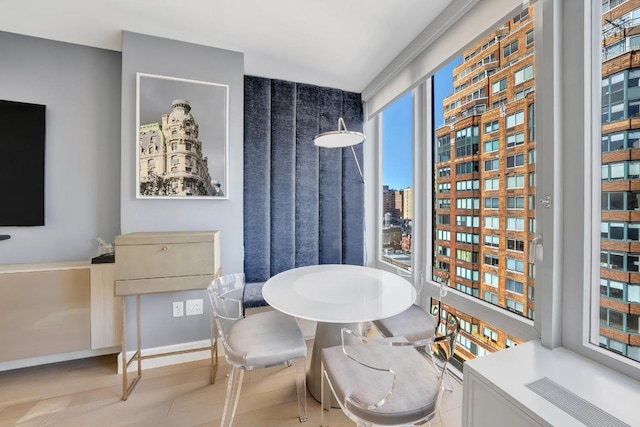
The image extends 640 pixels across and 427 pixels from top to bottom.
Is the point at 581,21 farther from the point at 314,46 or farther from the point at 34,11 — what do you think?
the point at 34,11

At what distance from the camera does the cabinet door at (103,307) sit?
198 centimetres

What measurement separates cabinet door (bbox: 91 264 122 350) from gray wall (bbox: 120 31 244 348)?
12 cm

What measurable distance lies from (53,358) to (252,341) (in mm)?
1965

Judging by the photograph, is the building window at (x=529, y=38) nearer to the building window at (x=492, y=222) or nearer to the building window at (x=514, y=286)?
the building window at (x=492, y=222)

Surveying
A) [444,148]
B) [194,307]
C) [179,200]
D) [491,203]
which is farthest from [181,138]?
[491,203]

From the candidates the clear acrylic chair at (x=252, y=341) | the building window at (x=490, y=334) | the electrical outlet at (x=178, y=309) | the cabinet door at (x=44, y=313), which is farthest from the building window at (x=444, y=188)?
the cabinet door at (x=44, y=313)

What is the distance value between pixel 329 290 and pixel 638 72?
1.74 metres

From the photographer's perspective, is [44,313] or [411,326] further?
[44,313]

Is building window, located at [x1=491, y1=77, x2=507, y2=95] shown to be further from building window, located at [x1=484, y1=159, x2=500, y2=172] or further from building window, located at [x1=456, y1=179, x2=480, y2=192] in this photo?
building window, located at [x1=456, y1=179, x2=480, y2=192]

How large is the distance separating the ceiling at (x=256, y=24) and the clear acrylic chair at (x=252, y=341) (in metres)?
1.94

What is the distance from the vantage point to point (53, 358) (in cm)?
208

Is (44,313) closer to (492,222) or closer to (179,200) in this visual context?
(179,200)

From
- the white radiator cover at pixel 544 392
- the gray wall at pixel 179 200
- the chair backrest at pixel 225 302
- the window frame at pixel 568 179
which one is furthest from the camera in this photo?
the gray wall at pixel 179 200

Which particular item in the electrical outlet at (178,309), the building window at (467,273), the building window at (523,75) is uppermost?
the building window at (523,75)
